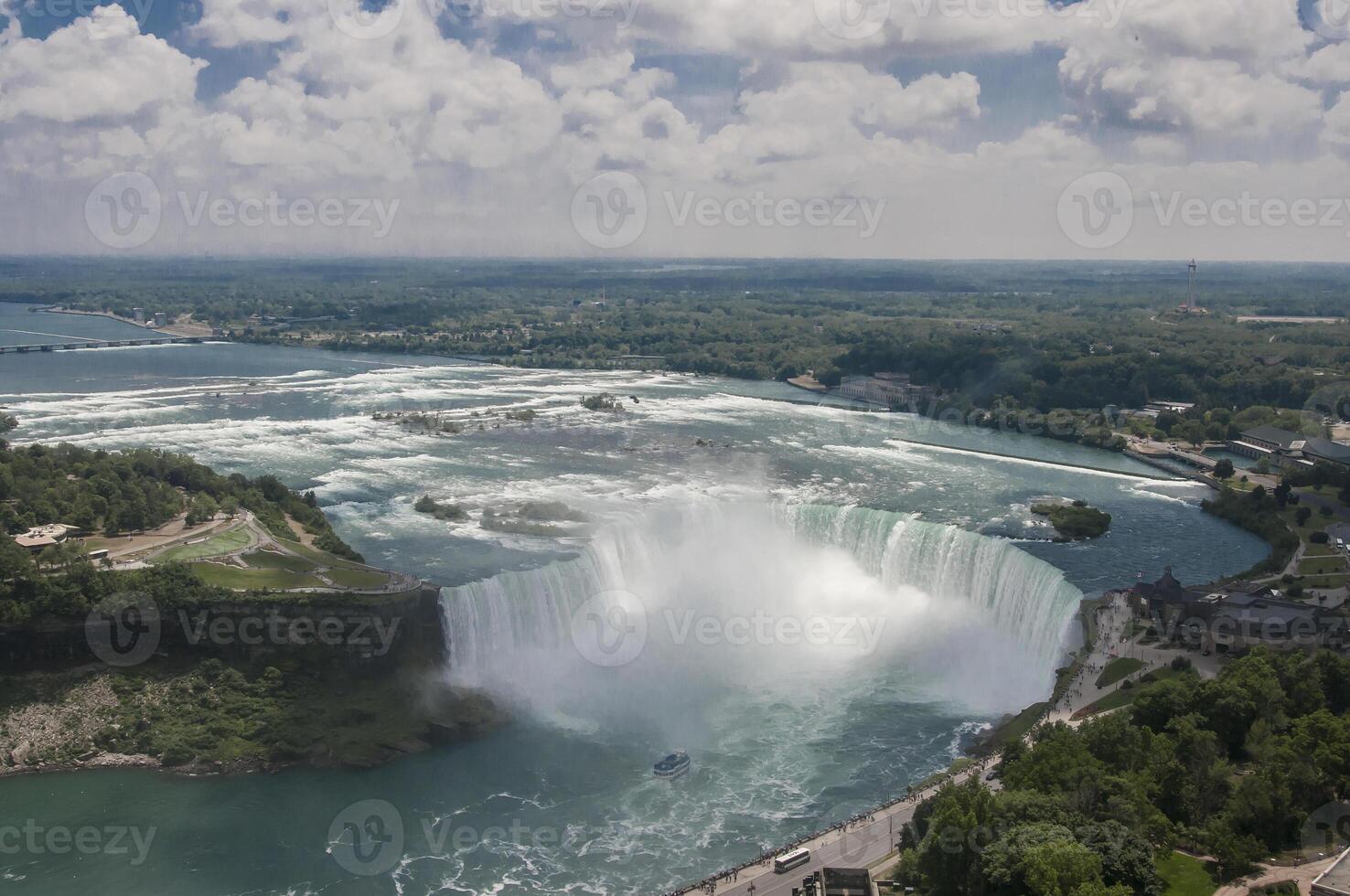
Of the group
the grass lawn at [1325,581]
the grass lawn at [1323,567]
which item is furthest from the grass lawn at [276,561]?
the grass lawn at [1323,567]

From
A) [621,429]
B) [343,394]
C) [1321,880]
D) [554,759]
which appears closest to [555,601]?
[554,759]

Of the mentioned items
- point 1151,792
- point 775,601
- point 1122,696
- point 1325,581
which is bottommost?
point 775,601

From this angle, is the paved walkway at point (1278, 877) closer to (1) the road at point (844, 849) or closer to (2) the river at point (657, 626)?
(1) the road at point (844, 849)

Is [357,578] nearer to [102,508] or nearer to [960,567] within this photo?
[102,508]

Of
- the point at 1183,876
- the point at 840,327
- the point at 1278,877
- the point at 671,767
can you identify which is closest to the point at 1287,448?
the point at 671,767

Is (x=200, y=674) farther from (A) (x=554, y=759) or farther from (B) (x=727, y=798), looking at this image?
(B) (x=727, y=798)
